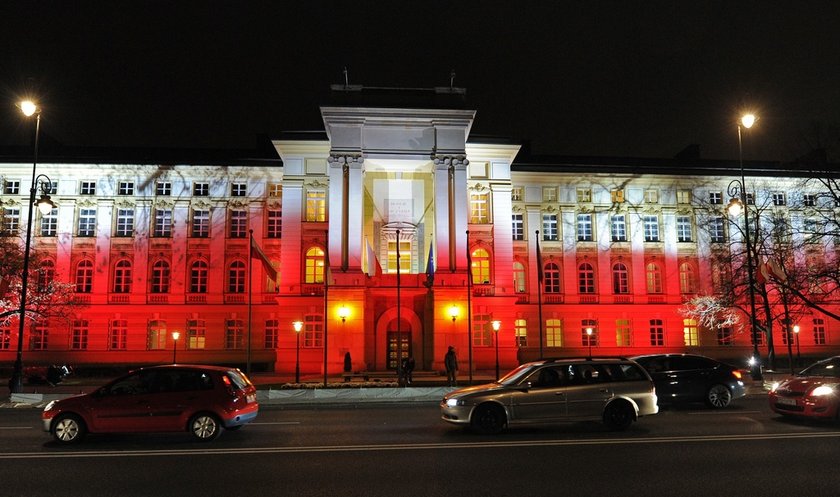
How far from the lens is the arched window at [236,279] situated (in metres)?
41.5

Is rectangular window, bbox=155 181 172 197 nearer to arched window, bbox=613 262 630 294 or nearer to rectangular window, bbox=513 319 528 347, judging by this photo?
rectangular window, bbox=513 319 528 347

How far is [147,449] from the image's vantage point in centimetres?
1193

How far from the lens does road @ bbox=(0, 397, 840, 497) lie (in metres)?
8.60

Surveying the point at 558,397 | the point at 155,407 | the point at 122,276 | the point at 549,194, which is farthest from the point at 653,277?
the point at 155,407

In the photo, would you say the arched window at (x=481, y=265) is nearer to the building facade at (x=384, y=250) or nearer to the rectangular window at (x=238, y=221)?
the building facade at (x=384, y=250)

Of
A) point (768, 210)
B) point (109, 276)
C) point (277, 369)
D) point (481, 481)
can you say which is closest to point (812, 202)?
point (768, 210)

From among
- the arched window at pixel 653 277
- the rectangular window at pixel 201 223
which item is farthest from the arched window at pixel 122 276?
the arched window at pixel 653 277

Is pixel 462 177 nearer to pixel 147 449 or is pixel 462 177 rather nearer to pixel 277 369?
pixel 277 369

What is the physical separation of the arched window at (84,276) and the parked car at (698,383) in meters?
36.3

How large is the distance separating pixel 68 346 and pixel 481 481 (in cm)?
3908

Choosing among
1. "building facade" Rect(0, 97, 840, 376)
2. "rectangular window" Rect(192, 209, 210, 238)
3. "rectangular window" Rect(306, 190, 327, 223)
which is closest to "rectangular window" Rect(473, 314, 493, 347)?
"building facade" Rect(0, 97, 840, 376)

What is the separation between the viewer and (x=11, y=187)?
4122cm

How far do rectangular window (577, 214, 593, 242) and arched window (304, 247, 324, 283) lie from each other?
1811cm

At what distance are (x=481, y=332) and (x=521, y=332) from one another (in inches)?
193
